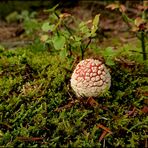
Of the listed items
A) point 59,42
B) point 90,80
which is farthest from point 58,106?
point 59,42

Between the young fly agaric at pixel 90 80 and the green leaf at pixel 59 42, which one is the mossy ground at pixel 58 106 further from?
the green leaf at pixel 59 42

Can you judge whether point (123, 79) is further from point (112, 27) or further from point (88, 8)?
point (88, 8)

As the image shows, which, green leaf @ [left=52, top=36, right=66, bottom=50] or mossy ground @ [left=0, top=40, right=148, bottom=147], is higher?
green leaf @ [left=52, top=36, right=66, bottom=50]

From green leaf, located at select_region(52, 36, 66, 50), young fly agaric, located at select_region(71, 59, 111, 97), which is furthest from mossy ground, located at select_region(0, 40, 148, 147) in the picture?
green leaf, located at select_region(52, 36, 66, 50)

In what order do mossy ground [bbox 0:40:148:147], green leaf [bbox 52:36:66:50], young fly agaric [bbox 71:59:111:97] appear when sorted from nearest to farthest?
1. mossy ground [bbox 0:40:148:147]
2. young fly agaric [bbox 71:59:111:97]
3. green leaf [bbox 52:36:66:50]

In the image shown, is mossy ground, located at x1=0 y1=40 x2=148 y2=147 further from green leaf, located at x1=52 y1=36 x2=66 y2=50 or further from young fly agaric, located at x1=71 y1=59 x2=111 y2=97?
green leaf, located at x1=52 y1=36 x2=66 y2=50

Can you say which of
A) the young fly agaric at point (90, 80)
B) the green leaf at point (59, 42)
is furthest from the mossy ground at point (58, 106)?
the green leaf at point (59, 42)

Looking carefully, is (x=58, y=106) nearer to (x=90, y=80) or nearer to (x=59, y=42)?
(x=90, y=80)
